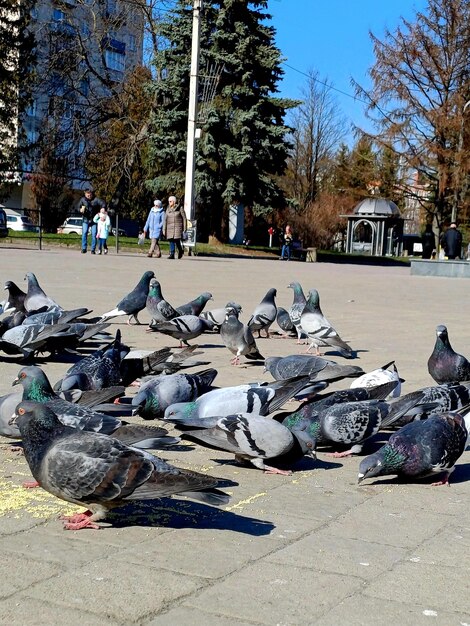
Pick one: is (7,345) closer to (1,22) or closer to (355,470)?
(355,470)

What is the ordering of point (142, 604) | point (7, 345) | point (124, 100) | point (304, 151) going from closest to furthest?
point (142, 604) → point (7, 345) → point (124, 100) → point (304, 151)

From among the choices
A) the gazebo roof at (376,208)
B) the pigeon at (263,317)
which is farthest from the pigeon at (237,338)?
the gazebo roof at (376,208)

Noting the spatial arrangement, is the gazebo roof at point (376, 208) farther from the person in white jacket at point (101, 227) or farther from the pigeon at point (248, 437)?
the pigeon at point (248, 437)

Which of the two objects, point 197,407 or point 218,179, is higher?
point 218,179

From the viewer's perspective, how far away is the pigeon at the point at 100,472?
12.2ft

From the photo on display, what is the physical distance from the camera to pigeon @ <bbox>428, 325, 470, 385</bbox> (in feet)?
22.9

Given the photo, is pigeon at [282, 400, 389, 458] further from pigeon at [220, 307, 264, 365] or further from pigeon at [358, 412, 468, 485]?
pigeon at [220, 307, 264, 365]

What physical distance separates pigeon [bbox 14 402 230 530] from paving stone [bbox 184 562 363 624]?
41 centimetres

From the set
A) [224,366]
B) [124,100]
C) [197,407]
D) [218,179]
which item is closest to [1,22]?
[124,100]

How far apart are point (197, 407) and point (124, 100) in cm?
3768

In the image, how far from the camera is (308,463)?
17.2 ft

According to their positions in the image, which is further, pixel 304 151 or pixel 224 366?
pixel 304 151

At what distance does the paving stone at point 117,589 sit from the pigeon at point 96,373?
8.23 ft

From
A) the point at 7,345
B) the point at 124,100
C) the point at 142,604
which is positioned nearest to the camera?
the point at 142,604
